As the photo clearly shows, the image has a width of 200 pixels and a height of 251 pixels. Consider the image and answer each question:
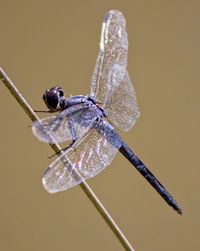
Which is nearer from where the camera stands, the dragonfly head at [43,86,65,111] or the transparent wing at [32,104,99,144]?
the transparent wing at [32,104,99,144]

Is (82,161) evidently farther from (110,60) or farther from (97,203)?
(110,60)

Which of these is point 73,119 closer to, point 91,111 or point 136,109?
point 91,111

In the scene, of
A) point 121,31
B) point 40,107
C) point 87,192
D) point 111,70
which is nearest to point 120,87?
point 111,70

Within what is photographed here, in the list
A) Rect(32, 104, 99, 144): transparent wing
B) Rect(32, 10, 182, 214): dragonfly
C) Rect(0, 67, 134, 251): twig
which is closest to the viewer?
Rect(0, 67, 134, 251): twig

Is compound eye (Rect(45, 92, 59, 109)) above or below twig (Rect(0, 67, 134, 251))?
above

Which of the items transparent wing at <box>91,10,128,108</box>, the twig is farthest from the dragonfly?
the twig

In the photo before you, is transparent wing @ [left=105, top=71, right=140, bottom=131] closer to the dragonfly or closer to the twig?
the dragonfly

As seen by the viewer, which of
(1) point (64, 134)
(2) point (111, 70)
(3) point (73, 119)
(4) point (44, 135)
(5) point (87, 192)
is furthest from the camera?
(2) point (111, 70)
